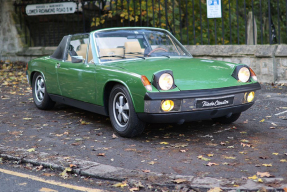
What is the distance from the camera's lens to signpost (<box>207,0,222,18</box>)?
38.8 feet

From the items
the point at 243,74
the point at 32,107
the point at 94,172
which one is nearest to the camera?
the point at 94,172

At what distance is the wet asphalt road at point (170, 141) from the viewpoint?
5.09 m

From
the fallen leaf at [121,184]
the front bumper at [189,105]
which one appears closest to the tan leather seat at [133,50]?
the front bumper at [189,105]

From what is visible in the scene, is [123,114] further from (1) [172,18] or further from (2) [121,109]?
(1) [172,18]

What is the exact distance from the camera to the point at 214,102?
602 cm

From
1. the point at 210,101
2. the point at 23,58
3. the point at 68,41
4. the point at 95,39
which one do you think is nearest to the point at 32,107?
the point at 68,41

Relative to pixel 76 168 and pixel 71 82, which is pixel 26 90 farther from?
pixel 76 168

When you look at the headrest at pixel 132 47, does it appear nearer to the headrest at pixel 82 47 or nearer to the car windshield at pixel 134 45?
the car windshield at pixel 134 45

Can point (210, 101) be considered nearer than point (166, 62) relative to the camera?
Yes

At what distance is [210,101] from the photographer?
→ 5.99 metres

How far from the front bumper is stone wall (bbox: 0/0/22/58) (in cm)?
1131

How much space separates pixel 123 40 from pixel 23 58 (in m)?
9.58

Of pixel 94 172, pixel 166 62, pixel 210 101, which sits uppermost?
pixel 166 62

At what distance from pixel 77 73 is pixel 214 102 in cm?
234
